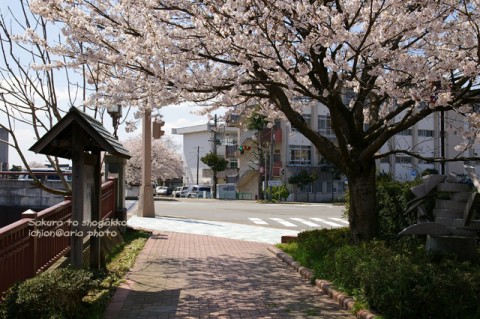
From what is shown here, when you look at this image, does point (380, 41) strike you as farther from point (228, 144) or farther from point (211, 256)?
point (228, 144)

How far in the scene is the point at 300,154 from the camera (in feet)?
199

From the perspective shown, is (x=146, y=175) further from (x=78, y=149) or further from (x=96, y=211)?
(x=78, y=149)

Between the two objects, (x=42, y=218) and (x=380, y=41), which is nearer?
(x=42, y=218)

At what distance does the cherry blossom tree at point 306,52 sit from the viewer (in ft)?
28.7

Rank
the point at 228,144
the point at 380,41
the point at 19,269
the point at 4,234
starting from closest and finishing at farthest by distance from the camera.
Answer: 1. the point at 4,234
2. the point at 19,269
3. the point at 380,41
4. the point at 228,144

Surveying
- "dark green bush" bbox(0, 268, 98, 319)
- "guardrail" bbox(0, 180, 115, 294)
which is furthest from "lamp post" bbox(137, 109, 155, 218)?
"dark green bush" bbox(0, 268, 98, 319)

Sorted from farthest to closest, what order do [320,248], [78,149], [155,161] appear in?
1. [155,161]
2. [320,248]
3. [78,149]

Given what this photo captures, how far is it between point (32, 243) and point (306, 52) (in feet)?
17.6

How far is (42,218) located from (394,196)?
774cm

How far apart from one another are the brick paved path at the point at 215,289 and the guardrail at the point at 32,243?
3.97ft

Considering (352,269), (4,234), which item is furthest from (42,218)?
(352,269)

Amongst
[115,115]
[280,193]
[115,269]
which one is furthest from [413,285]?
[280,193]

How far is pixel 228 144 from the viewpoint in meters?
73.7

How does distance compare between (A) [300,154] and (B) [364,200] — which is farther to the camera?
(A) [300,154]
